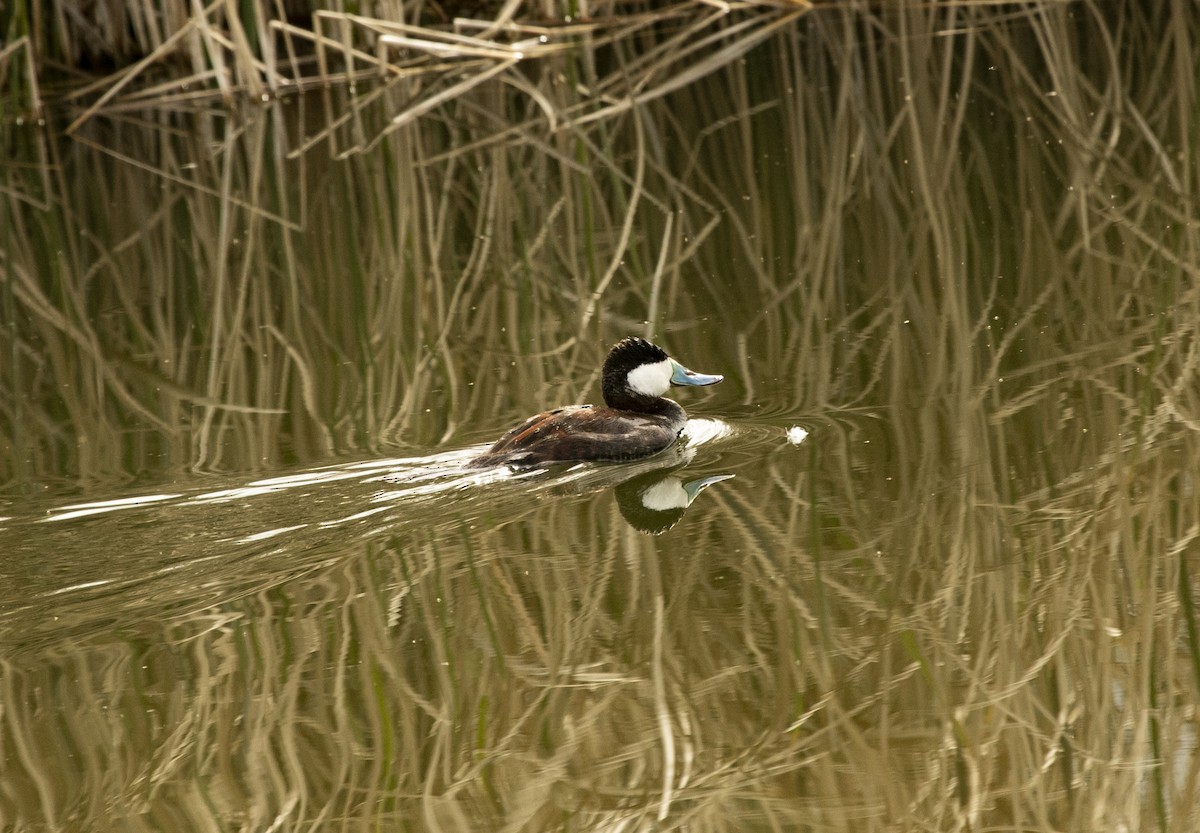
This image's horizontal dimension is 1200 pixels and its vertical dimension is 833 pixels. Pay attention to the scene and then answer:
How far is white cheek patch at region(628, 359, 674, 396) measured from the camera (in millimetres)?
5797

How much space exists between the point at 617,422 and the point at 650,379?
0.84ft

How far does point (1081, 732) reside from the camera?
11.2ft

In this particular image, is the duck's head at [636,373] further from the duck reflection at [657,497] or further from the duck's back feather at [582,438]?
the duck reflection at [657,497]

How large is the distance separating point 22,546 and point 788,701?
257 cm

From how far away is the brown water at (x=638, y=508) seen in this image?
11.4ft

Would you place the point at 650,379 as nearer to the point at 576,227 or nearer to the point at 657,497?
the point at 657,497

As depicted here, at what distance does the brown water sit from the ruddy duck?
92 millimetres

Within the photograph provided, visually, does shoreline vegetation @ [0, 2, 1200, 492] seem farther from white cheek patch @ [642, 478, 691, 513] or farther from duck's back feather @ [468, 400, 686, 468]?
white cheek patch @ [642, 478, 691, 513]

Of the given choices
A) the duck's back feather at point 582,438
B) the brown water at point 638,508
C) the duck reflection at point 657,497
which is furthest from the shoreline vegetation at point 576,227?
the duck reflection at point 657,497

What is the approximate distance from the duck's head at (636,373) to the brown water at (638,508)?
0.25m

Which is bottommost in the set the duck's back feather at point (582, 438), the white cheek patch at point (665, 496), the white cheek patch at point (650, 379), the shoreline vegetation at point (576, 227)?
the white cheek patch at point (665, 496)

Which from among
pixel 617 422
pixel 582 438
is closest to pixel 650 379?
pixel 617 422

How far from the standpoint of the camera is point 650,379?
5.80 metres

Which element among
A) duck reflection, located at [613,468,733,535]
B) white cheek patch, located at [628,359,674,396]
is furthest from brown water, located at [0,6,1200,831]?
white cheek patch, located at [628,359,674,396]
